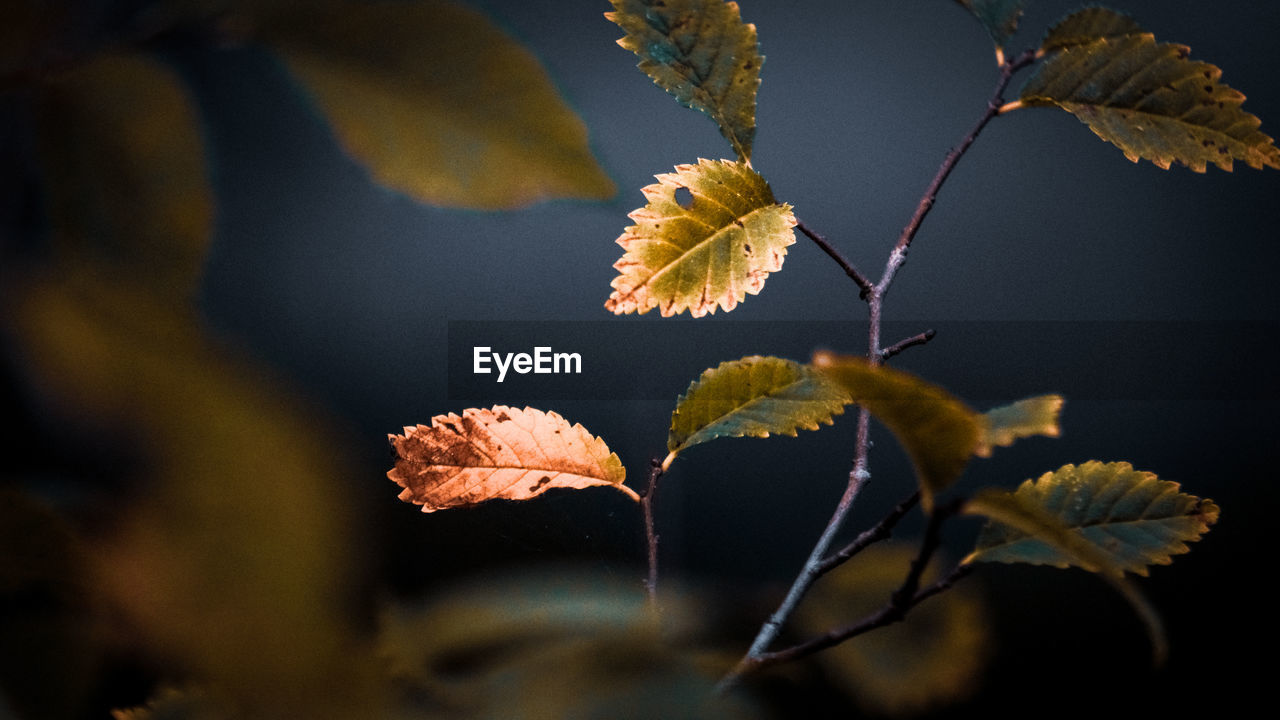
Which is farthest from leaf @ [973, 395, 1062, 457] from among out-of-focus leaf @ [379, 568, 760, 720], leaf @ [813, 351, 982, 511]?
out-of-focus leaf @ [379, 568, 760, 720]

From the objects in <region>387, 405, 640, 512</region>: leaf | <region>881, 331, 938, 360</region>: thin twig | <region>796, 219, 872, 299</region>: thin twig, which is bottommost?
<region>387, 405, 640, 512</region>: leaf

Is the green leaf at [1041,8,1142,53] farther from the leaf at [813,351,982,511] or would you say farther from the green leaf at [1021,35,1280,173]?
the leaf at [813,351,982,511]

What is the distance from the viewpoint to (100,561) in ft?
0.31

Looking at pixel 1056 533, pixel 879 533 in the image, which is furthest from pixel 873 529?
pixel 1056 533

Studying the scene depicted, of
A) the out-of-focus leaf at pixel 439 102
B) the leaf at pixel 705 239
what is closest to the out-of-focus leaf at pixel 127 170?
the out-of-focus leaf at pixel 439 102

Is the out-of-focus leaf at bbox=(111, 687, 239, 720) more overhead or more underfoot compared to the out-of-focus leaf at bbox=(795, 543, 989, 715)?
more overhead

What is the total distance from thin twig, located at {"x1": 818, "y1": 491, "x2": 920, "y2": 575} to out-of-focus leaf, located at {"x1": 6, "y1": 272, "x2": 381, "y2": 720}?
0.70 feet

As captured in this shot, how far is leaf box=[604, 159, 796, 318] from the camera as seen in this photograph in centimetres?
35

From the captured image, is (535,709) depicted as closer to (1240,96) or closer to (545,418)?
(545,418)

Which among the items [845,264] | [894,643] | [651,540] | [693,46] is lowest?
[894,643]

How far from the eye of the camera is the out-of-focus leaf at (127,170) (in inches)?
4.1

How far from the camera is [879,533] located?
11.6 inches

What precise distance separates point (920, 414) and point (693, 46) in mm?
247

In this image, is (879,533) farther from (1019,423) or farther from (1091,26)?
(1091,26)
